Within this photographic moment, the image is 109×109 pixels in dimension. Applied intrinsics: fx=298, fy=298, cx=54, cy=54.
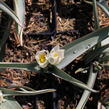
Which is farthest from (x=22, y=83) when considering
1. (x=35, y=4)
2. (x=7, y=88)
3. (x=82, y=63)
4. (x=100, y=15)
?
(x=100, y=15)

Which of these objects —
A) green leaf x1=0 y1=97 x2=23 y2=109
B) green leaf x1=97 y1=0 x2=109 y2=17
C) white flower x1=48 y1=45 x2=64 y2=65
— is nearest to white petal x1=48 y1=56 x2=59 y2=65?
white flower x1=48 y1=45 x2=64 y2=65

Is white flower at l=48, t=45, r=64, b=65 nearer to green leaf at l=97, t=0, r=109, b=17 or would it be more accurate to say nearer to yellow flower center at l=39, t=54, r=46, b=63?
yellow flower center at l=39, t=54, r=46, b=63

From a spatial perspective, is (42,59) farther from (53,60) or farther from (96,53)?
(96,53)

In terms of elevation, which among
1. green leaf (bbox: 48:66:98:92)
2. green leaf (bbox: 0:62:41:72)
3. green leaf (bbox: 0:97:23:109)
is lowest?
green leaf (bbox: 0:97:23:109)

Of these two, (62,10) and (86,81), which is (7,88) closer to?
(86,81)

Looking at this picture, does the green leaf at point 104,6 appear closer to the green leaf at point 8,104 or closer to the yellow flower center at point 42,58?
the yellow flower center at point 42,58

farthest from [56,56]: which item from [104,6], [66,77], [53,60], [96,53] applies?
[104,6]
